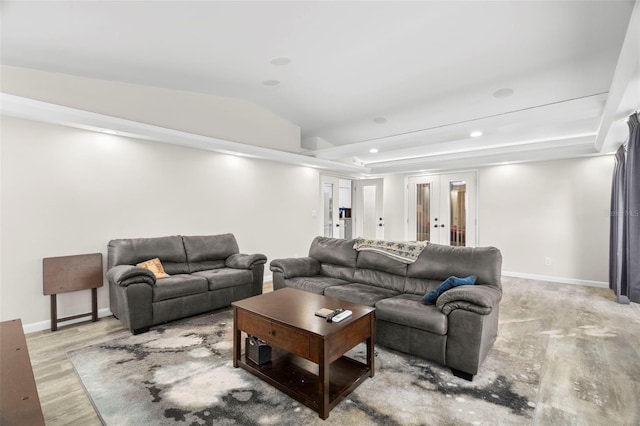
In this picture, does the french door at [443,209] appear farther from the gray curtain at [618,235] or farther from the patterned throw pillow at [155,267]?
the patterned throw pillow at [155,267]

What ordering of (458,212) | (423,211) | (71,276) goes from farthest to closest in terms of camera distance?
(423,211)
(458,212)
(71,276)

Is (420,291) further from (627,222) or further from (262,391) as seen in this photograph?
(627,222)

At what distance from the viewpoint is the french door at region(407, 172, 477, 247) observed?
6770 millimetres

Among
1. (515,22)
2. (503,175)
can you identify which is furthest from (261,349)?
(503,175)

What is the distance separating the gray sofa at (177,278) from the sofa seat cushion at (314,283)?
793mm

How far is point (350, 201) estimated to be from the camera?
844 cm

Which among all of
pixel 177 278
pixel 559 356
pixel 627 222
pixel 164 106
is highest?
pixel 164 106

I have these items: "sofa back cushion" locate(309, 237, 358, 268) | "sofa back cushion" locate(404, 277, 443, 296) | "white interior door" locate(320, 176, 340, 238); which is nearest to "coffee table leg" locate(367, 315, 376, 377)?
"sofa back cushion" locate(404, 277, 443, 296)

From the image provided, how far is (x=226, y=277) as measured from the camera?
3.94 m

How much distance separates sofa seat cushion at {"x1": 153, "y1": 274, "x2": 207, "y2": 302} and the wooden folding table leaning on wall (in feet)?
2.89

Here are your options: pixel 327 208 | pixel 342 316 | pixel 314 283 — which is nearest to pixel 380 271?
pixel 314 283

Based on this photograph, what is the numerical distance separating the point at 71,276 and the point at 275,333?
9.15 feet

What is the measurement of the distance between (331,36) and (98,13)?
1.97 metres

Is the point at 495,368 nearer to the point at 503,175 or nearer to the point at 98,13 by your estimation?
the point at 98,13
